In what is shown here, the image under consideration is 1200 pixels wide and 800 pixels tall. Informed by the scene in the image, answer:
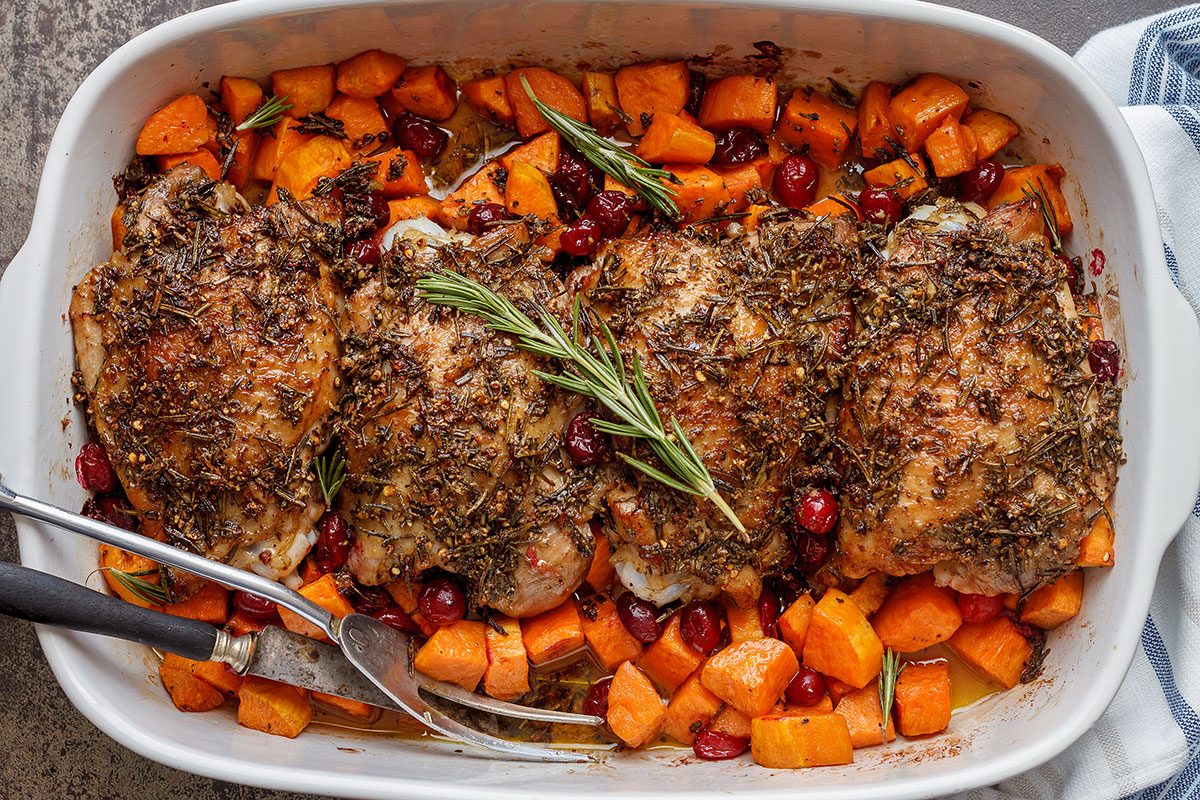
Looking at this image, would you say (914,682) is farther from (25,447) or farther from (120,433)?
(25,447)

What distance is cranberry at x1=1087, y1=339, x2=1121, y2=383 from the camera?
3242 millimetres

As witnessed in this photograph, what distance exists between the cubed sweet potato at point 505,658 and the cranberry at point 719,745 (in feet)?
2.12

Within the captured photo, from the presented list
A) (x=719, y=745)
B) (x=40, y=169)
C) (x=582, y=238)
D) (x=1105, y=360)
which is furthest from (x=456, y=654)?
(x=40, y=169)

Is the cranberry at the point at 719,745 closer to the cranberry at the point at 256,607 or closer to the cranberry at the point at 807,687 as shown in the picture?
the cranberry at the point at 807,687

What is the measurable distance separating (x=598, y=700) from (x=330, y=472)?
1240 mm

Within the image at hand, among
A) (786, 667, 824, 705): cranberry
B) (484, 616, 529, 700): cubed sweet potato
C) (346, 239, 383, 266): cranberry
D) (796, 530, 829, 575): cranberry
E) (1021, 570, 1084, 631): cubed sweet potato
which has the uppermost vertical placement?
(346, 239, 383, 266): cranberry

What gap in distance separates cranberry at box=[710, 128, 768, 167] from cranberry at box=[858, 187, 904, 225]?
423mm

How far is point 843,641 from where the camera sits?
3328 mm

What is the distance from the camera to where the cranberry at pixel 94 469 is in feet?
10.6

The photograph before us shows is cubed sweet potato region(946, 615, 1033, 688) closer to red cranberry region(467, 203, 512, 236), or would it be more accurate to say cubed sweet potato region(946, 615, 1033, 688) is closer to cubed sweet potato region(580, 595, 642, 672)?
cubed sweet potato region(580, 595, 642, 672)

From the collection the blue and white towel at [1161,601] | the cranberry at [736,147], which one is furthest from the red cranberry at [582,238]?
the blue and white towel at [1161,601]

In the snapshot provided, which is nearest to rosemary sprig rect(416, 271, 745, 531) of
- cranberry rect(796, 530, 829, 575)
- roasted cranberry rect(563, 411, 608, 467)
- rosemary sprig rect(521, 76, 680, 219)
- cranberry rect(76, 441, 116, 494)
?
roasted cranberry rect(563, 411, 608, 467)

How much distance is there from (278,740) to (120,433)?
3.75 feet

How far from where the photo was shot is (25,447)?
308cm
